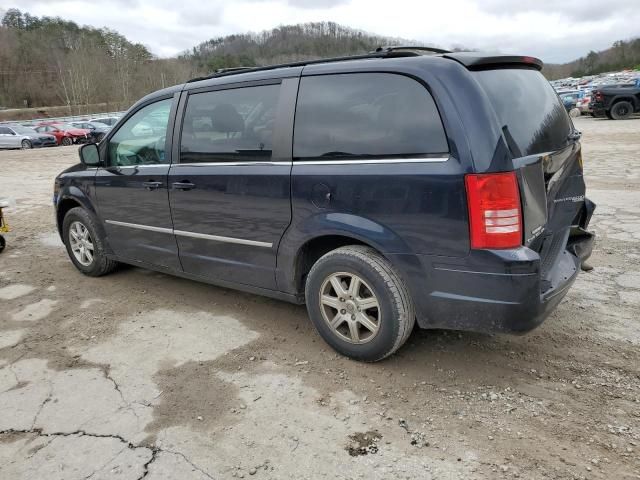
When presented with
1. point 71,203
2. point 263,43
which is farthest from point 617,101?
point 263,43

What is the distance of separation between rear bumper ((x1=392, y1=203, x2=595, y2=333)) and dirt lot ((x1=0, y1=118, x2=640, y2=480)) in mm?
435

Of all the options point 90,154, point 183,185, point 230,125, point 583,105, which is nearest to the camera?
point 230,125

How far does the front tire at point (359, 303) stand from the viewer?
9.34ft

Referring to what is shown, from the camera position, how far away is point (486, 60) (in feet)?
9.02

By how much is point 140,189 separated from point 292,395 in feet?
7.33

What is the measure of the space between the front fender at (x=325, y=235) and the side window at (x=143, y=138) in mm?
1403

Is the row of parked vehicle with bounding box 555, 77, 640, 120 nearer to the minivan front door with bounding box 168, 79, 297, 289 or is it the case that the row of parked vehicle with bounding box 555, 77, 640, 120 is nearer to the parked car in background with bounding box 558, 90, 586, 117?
the parked car in background with bounding box 558, 90, 586, 117

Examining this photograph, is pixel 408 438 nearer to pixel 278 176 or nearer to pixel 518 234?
pixel 518 234

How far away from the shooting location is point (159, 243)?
13.6 ft

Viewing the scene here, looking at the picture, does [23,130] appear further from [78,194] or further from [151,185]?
[151,185]

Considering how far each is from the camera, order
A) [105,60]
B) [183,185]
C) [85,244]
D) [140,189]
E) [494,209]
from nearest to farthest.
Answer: [494,209], [183,185], [140,189], [85,244], [105,60]

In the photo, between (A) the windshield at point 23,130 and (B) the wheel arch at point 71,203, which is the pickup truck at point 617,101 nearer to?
(B) the wheel arch at point 71,203

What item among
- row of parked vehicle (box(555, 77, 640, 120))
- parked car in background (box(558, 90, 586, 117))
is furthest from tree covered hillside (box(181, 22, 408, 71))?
row of parked vehicle (box(555, 77, 640, 120))

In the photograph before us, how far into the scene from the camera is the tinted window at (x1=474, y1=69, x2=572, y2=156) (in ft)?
8.67
